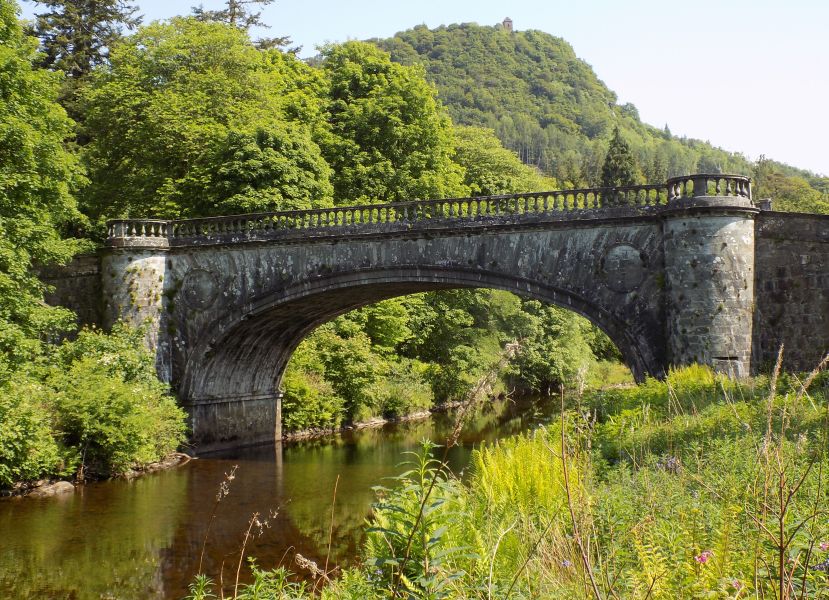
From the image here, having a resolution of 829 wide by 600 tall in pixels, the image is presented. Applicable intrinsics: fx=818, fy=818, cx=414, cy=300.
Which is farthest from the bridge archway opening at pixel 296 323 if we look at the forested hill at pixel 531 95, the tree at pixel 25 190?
the forested hill at pixel 531 95

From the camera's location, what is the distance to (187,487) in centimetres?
1731

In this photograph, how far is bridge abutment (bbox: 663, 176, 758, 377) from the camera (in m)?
16.2

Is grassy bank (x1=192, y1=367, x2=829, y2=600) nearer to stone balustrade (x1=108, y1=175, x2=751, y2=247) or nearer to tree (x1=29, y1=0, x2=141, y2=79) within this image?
stone balustrade (x1=108, y1=175, x2=751, y2=247)

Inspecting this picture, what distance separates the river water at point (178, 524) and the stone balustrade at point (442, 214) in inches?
225

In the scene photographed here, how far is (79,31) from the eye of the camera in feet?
118

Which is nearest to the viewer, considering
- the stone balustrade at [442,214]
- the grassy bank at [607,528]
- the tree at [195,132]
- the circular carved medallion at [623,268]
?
the grassy bank at [607,528]

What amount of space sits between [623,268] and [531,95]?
405ft

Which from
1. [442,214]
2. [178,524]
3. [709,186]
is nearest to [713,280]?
[709,186]

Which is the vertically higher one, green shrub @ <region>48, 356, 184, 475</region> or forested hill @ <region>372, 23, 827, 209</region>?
forested hill @ <region>372, 23, 827, 209</region>

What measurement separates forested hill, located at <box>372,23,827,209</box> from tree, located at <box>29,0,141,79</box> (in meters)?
84.5

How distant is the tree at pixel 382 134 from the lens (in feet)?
102

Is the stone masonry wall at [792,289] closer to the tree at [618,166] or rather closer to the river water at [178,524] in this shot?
the river water at [178,524]

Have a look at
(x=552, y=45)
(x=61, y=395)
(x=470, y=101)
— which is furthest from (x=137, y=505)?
(x=552, y=45)

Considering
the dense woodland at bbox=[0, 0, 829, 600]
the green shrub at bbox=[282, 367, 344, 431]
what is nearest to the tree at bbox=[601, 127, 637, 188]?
the dense woodland at bbox=[0, 0, 829, 600]
